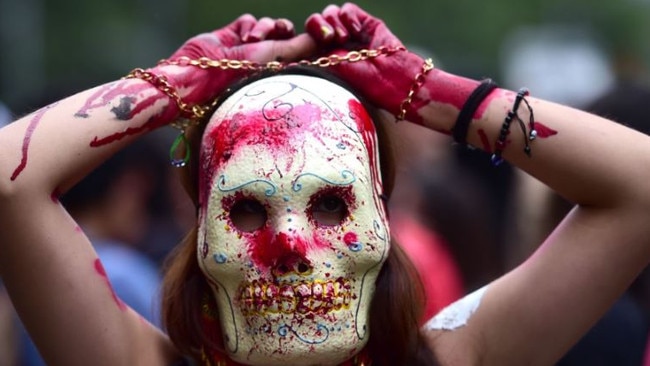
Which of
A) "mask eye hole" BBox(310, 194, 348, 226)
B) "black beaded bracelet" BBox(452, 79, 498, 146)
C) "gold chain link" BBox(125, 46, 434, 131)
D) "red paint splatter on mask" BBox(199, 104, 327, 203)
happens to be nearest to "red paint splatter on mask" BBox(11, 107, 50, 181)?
"gold chain link" BBox(125, 46, 434, 131)

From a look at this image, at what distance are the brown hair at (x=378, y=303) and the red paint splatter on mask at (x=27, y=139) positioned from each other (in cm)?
37

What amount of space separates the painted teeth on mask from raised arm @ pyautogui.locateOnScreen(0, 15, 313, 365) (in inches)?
12.6

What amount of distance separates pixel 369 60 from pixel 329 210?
395 mm

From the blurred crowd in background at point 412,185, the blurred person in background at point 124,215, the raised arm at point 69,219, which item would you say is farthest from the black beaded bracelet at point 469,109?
the blurred person in background at point 124,215

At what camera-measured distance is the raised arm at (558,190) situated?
307 centimetres

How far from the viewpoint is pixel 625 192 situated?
3.07m

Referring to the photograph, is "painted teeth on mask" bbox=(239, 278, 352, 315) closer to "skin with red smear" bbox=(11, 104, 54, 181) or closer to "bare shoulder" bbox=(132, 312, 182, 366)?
"bare shoulder" bbox=(132, 312, 182, 366)

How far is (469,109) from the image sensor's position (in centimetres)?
312

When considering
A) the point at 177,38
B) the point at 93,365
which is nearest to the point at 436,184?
the point at 93,365

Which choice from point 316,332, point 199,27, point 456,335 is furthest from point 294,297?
point 199,27

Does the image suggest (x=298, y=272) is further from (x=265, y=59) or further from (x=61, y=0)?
(x=61, y=0)

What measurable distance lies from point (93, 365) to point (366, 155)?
2.40ft

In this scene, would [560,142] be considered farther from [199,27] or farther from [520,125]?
[199,27]

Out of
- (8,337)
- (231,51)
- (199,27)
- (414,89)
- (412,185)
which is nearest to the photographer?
(414,89)
